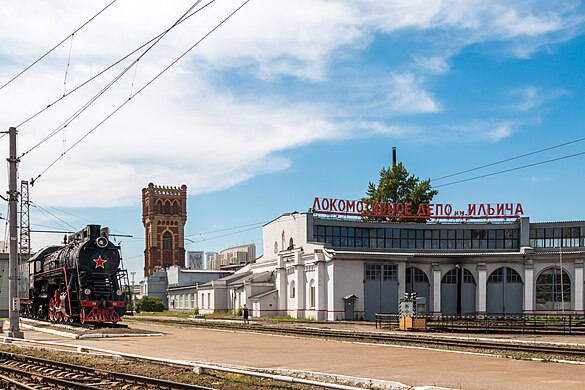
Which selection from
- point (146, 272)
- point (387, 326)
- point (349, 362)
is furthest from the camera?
point (146, 272)

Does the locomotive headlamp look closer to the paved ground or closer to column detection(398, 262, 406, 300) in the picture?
the paved ground

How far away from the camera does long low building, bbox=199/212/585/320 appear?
5703 cm

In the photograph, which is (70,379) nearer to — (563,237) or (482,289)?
(482,289)

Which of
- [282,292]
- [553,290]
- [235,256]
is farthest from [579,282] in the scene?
[235,256]

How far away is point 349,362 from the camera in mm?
21109

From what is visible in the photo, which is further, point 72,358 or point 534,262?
point 534,262

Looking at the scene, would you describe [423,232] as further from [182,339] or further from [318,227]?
[182,339]

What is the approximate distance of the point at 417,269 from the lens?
199 feet

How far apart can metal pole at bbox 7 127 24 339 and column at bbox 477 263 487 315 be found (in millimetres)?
40740

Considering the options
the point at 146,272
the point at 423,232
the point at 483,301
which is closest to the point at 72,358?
the point at 483,301

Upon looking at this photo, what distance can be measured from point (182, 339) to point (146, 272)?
85.1m

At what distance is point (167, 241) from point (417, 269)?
64111mm

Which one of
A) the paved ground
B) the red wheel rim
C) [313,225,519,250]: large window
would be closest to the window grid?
[313,225,519,250]: large window

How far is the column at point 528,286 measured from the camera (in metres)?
58.8
